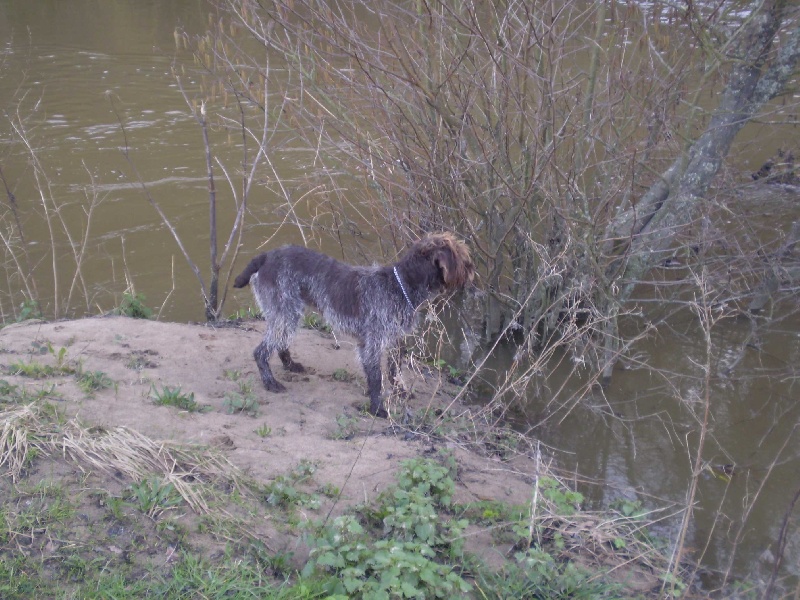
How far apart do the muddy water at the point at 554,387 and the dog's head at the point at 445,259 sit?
152 cm

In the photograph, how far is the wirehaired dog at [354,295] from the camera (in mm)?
6148

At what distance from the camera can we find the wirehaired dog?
6.15 m

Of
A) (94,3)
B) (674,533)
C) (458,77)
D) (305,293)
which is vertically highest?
(94,3)

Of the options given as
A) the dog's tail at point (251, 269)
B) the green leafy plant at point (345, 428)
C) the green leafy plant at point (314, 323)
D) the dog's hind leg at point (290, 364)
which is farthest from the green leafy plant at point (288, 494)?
the green leafy plant at point (314, 323)

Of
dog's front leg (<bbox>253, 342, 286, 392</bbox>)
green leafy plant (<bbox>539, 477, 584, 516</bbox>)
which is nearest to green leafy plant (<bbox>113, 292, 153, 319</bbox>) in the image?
dog's front leg (<bbox>253, 342, 286, 392</bbox>)

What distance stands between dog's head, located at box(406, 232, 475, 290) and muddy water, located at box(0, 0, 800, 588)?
1516mm

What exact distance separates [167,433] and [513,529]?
221 centimetres

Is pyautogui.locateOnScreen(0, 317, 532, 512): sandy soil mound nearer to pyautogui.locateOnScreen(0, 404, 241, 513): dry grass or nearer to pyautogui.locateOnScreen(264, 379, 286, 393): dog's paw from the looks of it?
pyautogui.locateOnScreen(264, 379, 286, 393): dog's paw

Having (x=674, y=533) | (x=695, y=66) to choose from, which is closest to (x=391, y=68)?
(x=695, y=66)

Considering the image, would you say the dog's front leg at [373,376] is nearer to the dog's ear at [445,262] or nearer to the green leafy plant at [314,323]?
the dog's ear at [445,262]

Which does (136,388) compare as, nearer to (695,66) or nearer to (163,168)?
(695,66)

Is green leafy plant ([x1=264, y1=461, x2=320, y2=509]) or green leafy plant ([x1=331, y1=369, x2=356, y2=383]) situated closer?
green leafy plant ([x1=264, y1=461, x2=320, y2=509])

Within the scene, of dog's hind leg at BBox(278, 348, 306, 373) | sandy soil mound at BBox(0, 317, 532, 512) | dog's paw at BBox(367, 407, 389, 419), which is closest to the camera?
sandy soil mound at BBox(0, 317, 532, 512)

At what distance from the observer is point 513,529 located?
4.40 metres
